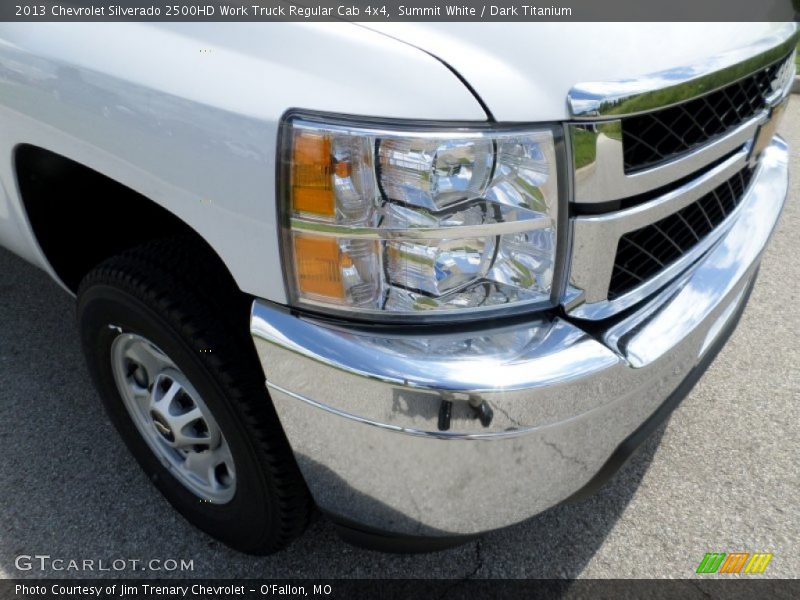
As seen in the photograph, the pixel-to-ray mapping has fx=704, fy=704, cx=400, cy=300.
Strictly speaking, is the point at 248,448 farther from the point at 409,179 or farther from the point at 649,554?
the point at 649,554

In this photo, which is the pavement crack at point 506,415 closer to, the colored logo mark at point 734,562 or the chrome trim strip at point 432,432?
the chrome trim strip at point 432,432

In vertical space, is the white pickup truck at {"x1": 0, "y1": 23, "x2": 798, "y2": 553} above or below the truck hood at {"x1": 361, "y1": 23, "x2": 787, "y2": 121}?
below

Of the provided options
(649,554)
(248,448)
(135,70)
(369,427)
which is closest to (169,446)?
(248,448)

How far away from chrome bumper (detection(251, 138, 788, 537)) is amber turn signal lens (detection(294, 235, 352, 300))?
0.25 ft

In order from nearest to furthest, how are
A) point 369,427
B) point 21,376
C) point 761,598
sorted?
1. point 369,427
2. point 761,598
3. point 21,376

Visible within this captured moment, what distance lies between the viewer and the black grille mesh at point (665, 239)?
1.62 meters

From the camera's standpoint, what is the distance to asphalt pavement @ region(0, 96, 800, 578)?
6.75 ft

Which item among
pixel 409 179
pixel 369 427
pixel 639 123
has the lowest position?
pixel 369 427

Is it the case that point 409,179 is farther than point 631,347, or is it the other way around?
point 631,347

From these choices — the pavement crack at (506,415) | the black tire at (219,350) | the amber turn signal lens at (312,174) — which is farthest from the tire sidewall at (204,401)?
the pavement crack at (506,415)

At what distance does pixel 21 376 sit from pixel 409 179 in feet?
7.05

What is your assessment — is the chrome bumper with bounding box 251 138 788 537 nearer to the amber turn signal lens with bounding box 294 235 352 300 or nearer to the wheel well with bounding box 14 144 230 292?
the amber turn signal lens with bounding box 294 235 352 300

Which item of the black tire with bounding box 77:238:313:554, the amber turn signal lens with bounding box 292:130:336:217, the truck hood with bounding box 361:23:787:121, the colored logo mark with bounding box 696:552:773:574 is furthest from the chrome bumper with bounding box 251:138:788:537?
the colored logo mark with bounding box 696:552:773:574

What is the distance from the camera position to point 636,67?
1.47 meters
